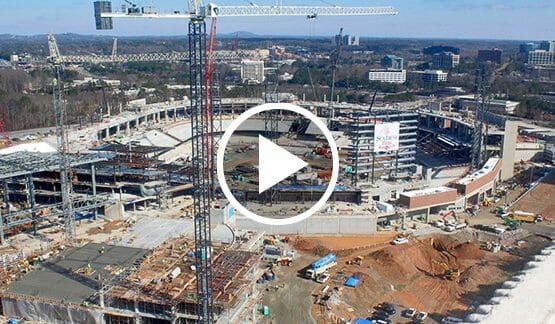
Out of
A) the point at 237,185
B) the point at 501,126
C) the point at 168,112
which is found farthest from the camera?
the point at 168,112

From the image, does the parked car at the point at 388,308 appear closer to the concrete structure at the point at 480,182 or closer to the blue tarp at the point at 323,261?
the blue tarp at the point at 323,261

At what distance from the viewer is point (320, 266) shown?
17875 millimetres

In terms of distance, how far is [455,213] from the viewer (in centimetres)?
2438

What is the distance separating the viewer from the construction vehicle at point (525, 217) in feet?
77.6

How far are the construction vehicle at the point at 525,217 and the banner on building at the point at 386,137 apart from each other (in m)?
6.21

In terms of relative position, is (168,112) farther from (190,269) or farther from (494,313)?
(494,313)

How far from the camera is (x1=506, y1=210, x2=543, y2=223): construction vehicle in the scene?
77.6 ft

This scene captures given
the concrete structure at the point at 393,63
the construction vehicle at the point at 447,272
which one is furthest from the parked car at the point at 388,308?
the concrete structure at the point at 393,63

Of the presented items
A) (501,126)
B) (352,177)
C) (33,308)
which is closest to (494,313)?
(33,308)

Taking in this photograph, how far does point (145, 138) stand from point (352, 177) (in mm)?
16663

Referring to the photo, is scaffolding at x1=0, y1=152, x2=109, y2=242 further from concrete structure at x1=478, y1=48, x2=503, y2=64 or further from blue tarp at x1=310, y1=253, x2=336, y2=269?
concrete structure at x1=478, y1=48, x2=503, y2=64

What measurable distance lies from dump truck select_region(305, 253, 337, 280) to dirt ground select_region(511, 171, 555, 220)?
11.7 metres

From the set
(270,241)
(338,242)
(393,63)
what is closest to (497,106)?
(338,242)

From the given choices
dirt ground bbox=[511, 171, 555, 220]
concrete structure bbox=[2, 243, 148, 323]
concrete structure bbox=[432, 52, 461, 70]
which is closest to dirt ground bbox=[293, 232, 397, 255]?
concrete structure bbox=[2, 243, 148, 323]
